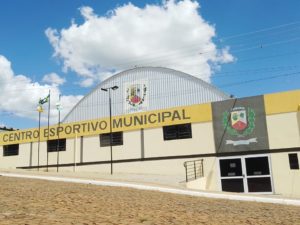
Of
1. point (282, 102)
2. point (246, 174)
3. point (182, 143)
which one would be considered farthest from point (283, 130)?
point (182, 143)

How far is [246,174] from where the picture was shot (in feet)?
71.8

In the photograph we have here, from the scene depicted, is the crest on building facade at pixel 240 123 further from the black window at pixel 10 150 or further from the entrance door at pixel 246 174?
the black window at pixel 10 150

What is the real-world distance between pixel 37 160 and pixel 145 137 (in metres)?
10.9

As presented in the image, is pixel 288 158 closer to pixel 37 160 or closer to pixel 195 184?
pixel 195 184

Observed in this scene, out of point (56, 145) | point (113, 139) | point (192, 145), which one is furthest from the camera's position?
point (56, 145)

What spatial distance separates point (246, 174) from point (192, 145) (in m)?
4.00

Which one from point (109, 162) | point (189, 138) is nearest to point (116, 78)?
point (109, 162)

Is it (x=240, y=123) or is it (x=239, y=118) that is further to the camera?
(x=239, y=118)

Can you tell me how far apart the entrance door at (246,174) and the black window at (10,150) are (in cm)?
1926

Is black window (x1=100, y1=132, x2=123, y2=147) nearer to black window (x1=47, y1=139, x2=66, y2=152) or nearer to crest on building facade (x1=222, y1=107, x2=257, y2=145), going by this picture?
black window (x1=47, y1=139, x2=66, y2=152)

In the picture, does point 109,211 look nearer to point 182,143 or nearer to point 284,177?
point 284,177

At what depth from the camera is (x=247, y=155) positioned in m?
22.2

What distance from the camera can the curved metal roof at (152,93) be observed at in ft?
133

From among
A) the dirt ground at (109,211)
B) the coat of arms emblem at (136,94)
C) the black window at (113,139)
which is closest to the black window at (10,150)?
the black window at (113,139)
